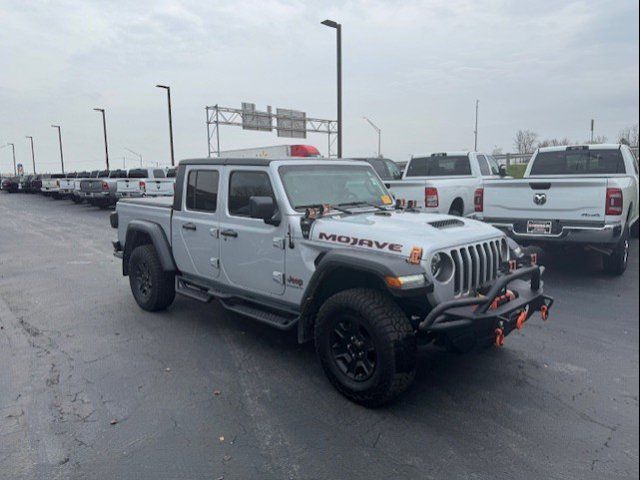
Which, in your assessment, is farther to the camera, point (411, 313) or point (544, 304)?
point (544, 304)

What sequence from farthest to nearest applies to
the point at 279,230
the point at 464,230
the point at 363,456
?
the point at 279,230 < the point at 464,230 < the point at 363,456

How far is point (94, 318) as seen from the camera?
607 cm

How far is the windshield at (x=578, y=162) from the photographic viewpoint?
29.1ft

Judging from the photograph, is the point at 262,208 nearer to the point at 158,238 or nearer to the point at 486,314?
the point at 486,314

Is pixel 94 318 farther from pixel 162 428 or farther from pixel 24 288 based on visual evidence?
pixel 162 428

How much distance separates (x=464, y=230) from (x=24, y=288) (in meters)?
6.75

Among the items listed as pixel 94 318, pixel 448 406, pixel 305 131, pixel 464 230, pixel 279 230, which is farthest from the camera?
pixel 305 131

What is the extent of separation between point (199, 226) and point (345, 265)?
2.21m

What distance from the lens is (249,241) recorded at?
15.4 feet

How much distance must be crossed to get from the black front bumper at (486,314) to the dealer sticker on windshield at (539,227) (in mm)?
3512

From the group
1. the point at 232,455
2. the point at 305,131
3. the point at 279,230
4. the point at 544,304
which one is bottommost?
the point at 232,455

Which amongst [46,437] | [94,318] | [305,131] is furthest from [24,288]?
[305,131]

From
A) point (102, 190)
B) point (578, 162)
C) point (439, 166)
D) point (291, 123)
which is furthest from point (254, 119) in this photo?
point (578, 162)

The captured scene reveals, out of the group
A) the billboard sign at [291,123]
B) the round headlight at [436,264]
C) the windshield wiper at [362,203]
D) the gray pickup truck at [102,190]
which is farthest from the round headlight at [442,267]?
the billboard sign at [291,123]
